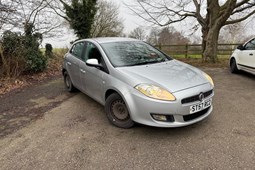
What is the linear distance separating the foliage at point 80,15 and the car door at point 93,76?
35.5ft

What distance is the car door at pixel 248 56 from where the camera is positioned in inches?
241

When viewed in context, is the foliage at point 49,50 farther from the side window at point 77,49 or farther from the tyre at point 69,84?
the side window at point 77,49

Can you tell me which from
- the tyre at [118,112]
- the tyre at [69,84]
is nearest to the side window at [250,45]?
the tyre at [118,112]

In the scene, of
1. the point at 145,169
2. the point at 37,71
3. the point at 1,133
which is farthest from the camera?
the point at 37,71

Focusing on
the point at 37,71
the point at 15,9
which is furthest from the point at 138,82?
the point at 37,71

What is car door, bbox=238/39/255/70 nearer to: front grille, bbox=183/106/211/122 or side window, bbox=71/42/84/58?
front grille, bbox=183/106/211/122

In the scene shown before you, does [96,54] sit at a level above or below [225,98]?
above

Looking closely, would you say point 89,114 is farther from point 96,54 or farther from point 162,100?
point 162,100

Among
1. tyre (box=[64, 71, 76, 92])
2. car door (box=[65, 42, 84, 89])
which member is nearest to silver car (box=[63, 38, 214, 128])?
car door (box=[65, 42, 84, 89])

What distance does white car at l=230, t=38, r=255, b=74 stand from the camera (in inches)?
242

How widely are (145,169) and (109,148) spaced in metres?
0.66

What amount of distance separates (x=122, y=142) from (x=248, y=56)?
5.26 m

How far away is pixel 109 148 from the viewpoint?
2918 mm

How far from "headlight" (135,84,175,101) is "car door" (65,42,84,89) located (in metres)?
2.13
